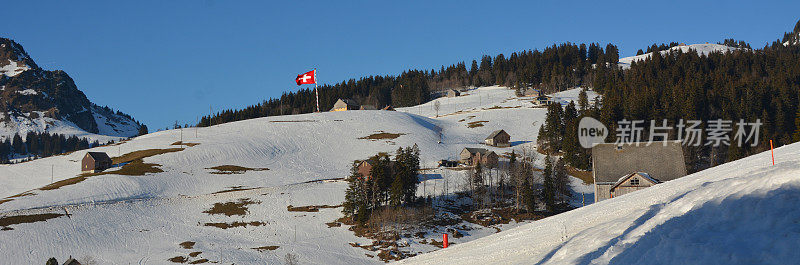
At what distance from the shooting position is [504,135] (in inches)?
4833

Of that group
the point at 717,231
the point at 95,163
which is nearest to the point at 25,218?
the point at 95,163

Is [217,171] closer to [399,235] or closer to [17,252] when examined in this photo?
[17,252]

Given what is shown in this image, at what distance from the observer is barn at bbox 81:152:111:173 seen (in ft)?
316

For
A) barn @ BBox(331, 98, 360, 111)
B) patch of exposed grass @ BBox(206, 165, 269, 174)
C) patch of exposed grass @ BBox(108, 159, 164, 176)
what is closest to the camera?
patch of exposed grass @ BBox(108, 159, 164, 176)

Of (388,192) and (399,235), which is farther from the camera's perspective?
(388,192)

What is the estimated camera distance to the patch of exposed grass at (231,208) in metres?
70.9

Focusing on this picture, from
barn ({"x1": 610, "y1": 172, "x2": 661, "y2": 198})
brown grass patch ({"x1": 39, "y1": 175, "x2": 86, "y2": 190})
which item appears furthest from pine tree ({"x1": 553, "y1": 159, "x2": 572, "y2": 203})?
brown grass patch ({"x1": 39, "y1": 175, "x2": 86, "y2": 190})

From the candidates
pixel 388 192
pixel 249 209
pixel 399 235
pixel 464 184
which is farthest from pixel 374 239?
pixel 464 184

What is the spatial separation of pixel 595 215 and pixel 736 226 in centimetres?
1272

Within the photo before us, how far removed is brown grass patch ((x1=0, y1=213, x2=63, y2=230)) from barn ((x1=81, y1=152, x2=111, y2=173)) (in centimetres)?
3122

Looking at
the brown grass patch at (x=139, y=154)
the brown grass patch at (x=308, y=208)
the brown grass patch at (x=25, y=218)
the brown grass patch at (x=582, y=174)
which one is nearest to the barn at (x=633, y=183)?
the brown grass patch at (x=582, y=174)

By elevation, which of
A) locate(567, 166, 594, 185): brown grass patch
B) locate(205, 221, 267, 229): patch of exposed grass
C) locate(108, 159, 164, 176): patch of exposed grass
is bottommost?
locate(205, 221, 267, 229): patch of exposed grass

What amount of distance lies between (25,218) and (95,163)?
3325 centimetres

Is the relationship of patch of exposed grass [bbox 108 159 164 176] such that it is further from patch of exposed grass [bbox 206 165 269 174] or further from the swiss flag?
the swiss flag
